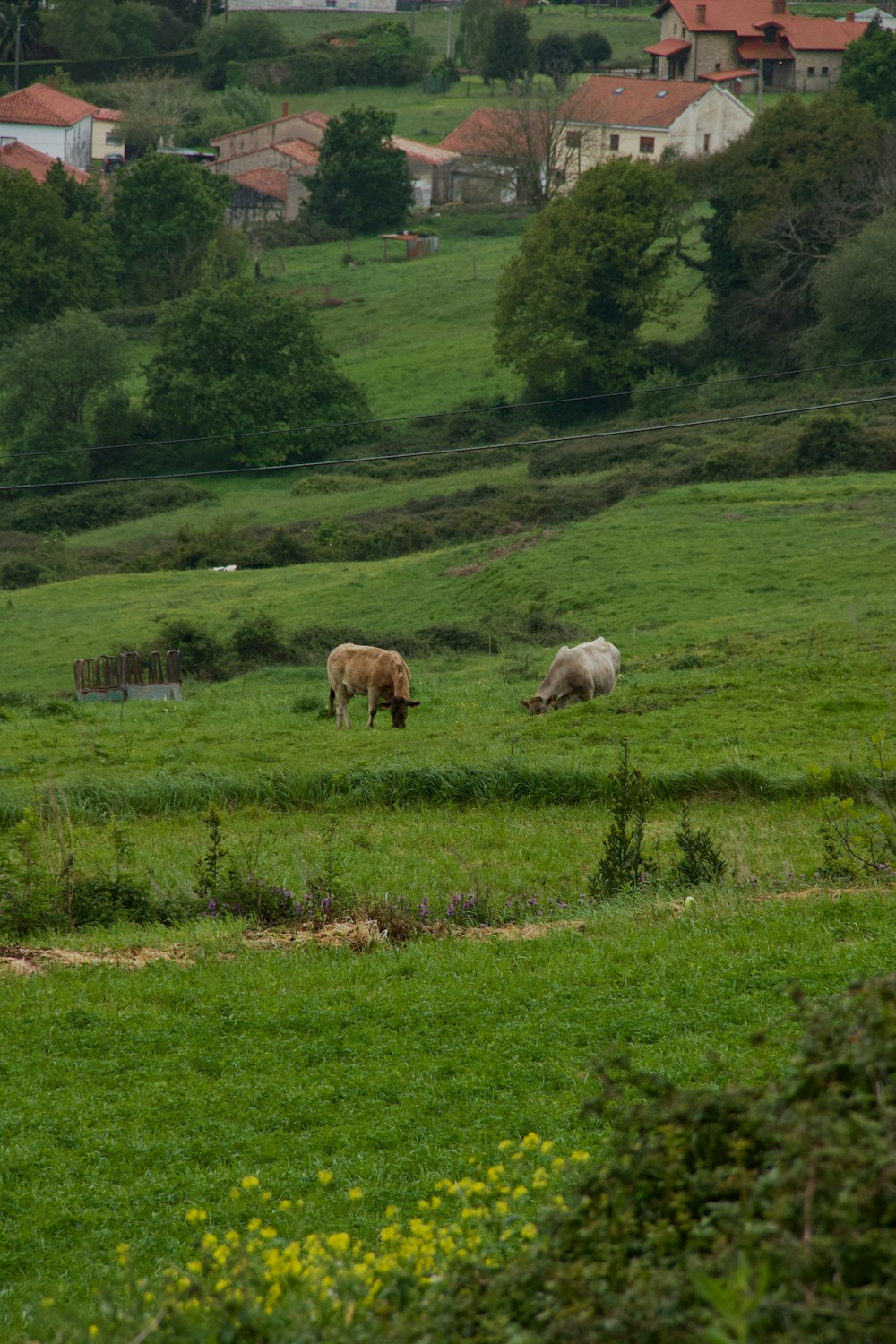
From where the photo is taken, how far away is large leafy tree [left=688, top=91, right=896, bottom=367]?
230 feet

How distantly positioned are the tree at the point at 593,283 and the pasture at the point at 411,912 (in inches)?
1442

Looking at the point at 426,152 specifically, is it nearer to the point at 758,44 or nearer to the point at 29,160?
the point at 29,160

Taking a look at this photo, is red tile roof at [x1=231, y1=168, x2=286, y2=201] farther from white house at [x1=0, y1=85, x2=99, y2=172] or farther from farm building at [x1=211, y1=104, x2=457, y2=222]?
white house at [x1=0, y1=85, x2=99, y2=172]

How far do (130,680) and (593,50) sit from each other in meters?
115

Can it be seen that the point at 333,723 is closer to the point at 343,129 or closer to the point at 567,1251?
the point at 567,1251

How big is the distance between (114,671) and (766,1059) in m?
25.6

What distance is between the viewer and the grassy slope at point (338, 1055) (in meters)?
8.07

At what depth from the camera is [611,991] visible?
10.6 metres

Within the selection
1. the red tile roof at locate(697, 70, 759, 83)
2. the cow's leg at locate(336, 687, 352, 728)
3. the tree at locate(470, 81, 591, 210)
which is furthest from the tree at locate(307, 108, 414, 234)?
the cow's leg at locate(336, 687, 352, 728)

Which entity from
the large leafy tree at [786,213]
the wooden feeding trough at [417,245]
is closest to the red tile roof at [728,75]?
the wooden feeding trough at [417,245]

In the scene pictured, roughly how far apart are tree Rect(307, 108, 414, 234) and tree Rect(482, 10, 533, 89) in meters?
31.4

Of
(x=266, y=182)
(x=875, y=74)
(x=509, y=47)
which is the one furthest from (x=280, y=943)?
(x=509, y=47)

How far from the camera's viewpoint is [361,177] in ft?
335

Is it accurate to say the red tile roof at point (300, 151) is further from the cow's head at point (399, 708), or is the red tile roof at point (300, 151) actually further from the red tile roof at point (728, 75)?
the cow's head at point (399, 708)
